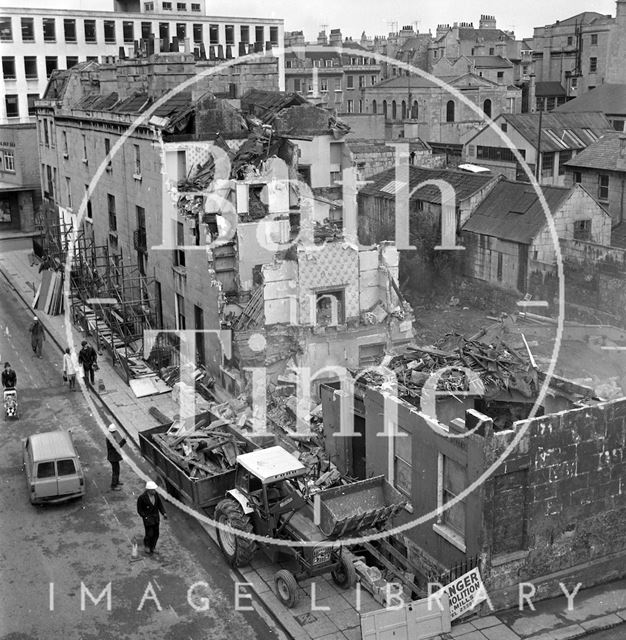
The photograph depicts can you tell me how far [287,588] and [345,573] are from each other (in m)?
1.31

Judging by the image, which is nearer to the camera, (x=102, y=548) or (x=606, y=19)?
(x=102, y=548)

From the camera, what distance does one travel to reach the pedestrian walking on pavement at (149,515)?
777 inches

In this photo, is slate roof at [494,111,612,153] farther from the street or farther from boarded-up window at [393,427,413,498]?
boarded-up window at [393,427,413,498]

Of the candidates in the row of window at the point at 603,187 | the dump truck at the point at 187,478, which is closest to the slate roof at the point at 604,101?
the row of window at the point at 603,187

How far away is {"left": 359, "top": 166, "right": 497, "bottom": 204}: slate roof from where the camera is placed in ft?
143

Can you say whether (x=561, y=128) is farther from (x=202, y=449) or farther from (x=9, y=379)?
(x=202, y=449)

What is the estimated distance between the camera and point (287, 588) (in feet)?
57.4

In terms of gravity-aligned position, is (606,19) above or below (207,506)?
above

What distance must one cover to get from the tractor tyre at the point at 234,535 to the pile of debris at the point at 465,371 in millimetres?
4545

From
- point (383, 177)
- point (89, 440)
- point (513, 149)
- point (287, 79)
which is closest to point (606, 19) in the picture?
point (287, 79)

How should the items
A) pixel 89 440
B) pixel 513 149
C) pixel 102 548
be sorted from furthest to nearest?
1. pixel 513 149
2. pixel 89 440
3. pixel 102 548

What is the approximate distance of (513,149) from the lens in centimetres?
5575

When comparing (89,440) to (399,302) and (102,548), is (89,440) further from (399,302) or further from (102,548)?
(399,302)

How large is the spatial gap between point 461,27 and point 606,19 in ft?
52.0
